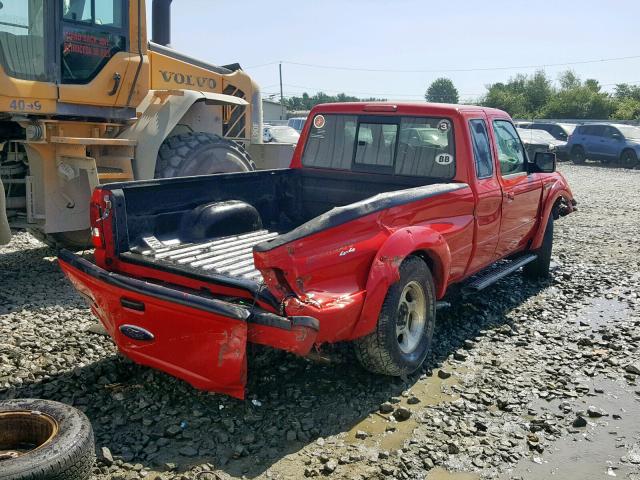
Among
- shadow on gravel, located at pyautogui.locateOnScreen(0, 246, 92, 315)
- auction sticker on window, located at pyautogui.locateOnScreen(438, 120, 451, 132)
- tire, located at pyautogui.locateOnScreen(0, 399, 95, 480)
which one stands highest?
auction sticker on window, located at pyautogui.locateOnScreen(438, 120, 451, 132)

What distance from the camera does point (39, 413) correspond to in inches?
131

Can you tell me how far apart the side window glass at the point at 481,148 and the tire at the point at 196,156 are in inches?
125

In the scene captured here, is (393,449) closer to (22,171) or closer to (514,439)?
(514,439)

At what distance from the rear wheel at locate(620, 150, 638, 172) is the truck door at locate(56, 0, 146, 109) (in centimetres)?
2341

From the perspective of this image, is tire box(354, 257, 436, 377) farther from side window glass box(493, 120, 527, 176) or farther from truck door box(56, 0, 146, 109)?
truck door box(56, 0, 146, 109)

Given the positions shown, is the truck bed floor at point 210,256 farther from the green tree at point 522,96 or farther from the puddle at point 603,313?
the green tree at point 522,96

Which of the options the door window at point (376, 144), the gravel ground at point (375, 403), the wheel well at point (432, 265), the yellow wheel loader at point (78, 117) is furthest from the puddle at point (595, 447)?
the yellow wheel loader at point (78, 117)

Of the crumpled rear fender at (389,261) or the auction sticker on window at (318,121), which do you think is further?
the auction sticker on window at (318,121)

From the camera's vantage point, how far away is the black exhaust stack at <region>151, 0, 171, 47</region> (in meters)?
8.16

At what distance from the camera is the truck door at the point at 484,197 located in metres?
5.38

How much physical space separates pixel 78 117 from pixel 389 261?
13.9 feet

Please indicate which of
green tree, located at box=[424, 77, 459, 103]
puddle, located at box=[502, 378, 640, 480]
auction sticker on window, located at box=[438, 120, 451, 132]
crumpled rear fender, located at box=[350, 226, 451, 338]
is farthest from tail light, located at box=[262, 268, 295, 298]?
green tree, located at box=[424, 77, 459, 103]

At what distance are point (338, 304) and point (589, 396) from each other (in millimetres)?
2011

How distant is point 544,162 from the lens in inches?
259
